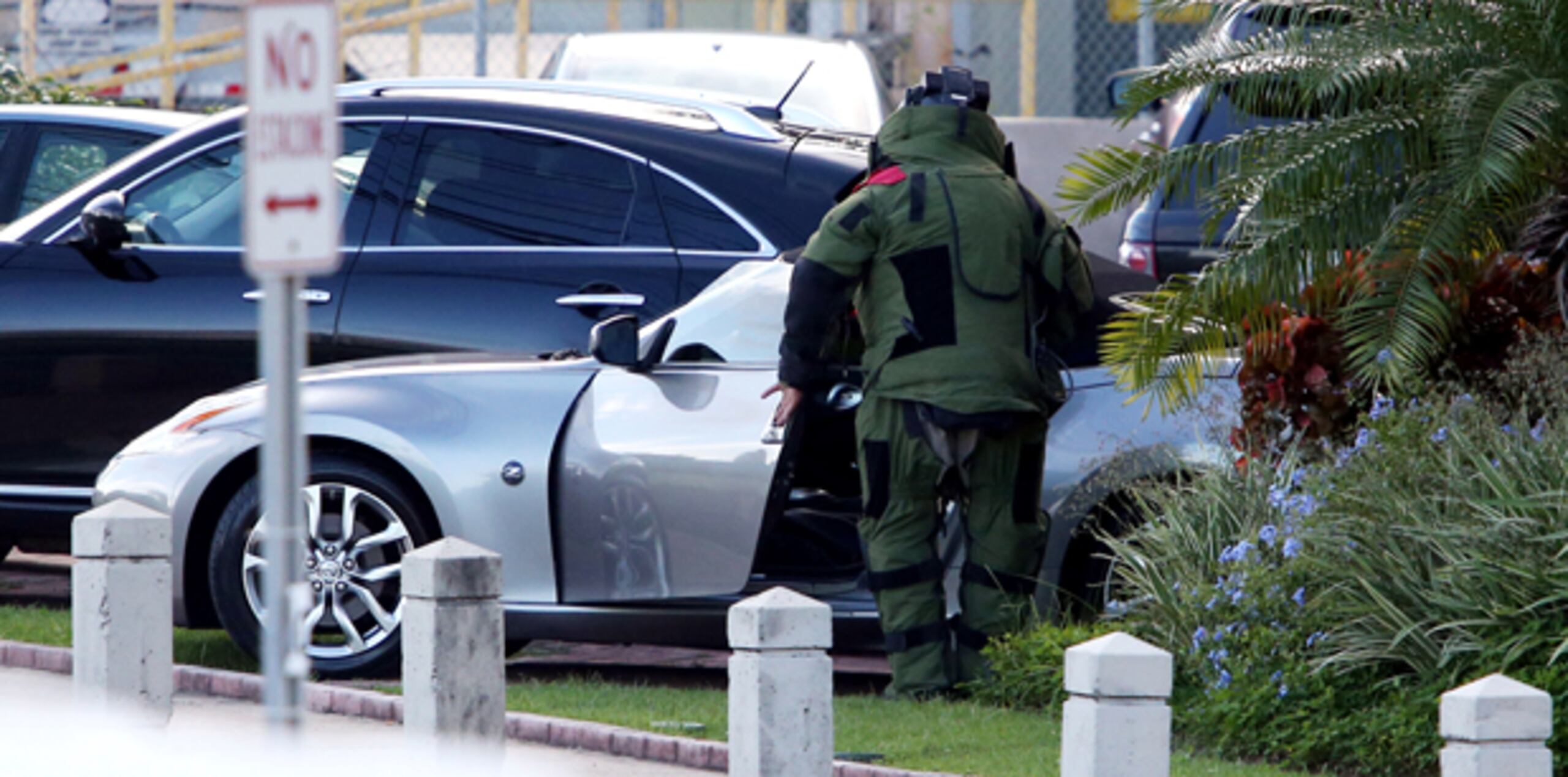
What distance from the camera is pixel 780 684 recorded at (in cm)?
505

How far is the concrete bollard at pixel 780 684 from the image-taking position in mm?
5047

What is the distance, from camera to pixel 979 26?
16266 mm

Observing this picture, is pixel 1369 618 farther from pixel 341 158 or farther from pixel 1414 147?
pixel 341 158

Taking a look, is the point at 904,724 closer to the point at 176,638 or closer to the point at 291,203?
the point at 176,638

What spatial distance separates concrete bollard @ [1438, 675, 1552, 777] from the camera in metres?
4.40

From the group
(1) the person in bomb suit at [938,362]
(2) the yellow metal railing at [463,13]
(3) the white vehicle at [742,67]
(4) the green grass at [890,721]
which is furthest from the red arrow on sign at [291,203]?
(2) the yellow metal railing at [463,13]

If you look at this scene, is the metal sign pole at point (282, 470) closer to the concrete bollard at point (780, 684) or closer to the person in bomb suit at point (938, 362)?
A: the concrete bollard at point (780, 684)

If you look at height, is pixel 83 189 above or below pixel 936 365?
above

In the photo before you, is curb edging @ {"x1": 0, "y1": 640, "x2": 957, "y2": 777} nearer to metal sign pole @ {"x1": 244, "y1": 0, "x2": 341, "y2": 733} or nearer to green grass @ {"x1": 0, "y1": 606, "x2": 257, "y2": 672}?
green grass @ {"x1": 0, "y1": 606, "x2": 257, "y2": 672}

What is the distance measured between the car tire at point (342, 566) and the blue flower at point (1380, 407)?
9.32ft

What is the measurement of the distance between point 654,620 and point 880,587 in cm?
70

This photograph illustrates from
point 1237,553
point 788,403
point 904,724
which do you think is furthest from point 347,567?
point 1237,553

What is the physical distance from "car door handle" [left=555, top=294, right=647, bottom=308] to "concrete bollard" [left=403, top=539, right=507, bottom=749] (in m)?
2.33

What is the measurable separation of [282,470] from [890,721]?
311 centimetres
